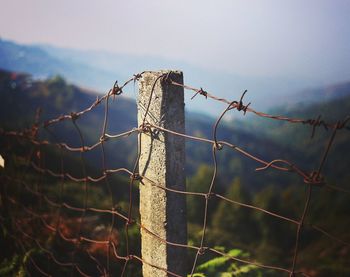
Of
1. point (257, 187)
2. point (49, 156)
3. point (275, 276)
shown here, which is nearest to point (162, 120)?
point (275, 276)

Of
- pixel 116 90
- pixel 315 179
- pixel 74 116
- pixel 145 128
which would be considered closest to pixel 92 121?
pixel 74 116

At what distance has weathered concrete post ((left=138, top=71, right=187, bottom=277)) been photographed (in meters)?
2.05

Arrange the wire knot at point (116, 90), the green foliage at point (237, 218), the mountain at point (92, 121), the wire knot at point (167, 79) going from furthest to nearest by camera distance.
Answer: the mountain at point (92, 121)
the green foliage at point (237, 218)
the wire knot at point (116, 90)
the wire knot at point (167, 79)

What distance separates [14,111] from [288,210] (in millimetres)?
54013

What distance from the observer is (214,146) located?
187 centimetres

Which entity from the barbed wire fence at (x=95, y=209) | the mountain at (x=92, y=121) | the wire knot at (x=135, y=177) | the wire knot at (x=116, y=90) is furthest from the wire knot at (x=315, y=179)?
the mountain at (x=92, y=121)

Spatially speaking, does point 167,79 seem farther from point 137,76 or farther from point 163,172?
point 163,172

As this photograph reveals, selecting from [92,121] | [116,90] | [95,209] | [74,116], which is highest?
[116,90]

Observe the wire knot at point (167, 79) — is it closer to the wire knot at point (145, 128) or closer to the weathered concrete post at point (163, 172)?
the weathered concrete post at point (163, 172)

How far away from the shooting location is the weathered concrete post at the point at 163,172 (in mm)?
2049

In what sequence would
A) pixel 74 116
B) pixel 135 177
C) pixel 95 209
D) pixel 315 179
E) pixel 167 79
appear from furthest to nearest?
pixel 74 116 → pixel 95 209 → pixel 135 177 → pixel 167 79 → pixel 315 179

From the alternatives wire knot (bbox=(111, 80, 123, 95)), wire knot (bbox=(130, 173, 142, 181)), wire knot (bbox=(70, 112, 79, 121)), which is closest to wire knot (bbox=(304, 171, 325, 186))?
wire knot (bbox=(130, 173, 142, 181))

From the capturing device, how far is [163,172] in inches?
81.7

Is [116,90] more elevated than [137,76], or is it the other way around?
[137,76]
